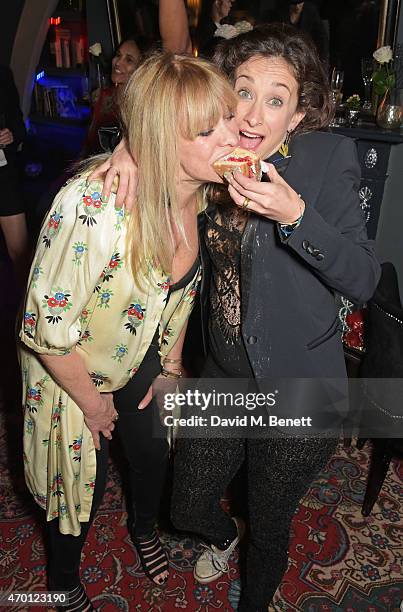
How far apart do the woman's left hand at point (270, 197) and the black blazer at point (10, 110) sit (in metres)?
3.30

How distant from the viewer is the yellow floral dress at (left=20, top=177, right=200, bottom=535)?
52.1 inches

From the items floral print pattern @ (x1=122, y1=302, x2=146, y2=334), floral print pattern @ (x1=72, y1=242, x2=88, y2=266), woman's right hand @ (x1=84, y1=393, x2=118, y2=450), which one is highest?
floral print pattern @ (x1=72, y1=242, x2=88, y2=266)

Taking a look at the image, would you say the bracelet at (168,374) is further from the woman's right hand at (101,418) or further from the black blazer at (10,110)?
the black blazer at (10,110)

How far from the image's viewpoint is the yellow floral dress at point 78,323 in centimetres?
132

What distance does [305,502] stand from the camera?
2586mm

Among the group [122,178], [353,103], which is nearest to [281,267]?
[122,178]

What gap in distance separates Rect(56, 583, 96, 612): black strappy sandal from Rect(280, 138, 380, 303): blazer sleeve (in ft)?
4.86

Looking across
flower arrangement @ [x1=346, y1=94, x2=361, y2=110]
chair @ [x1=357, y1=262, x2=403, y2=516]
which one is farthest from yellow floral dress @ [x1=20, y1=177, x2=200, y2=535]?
flower arrangement @ [x1=346, y1=94, x2=361, y2=110]

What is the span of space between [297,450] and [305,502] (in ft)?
3.89

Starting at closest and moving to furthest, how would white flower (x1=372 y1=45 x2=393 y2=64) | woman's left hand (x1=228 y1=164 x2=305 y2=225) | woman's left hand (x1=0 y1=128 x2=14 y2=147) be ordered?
woman's left hand (x1=228 y1=164 x2=305 y2=225)
white flower (x1=372 y1=45 x2=393 y2=64)
woman's left hand (x1=0 y1=128 x2=14 y2=147)

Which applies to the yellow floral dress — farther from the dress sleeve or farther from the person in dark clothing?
the person in dark clothing

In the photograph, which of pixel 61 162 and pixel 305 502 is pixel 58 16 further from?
pixel 305 502

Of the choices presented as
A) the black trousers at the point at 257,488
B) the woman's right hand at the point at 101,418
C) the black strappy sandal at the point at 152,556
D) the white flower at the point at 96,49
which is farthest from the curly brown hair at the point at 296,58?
the white flower at the point at 96,49

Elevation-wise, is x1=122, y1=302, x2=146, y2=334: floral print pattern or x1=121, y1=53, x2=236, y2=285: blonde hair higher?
x1=121, y1=53, x2=236, y2=285: blonde hair
